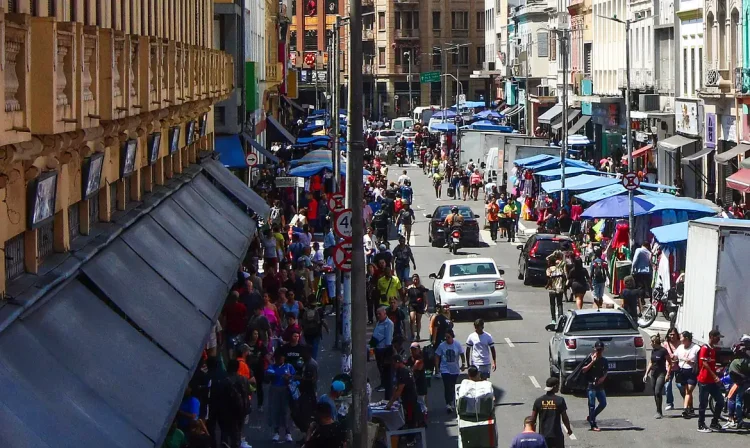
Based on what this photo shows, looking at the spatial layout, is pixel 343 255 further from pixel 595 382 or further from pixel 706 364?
pixel 706 364

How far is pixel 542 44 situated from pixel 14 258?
289 ft

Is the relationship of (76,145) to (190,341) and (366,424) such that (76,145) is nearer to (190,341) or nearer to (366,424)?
(190,341)

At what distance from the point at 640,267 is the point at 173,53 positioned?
14006 millimetres

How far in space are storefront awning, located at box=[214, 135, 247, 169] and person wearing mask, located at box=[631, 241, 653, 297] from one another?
15.1 metres

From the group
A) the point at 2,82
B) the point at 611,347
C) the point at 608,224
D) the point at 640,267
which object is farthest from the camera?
the point at 608,224

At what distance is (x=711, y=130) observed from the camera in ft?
169

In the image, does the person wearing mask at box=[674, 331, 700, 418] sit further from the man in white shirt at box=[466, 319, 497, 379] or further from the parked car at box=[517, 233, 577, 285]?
the parked car at box=[517, 233, 577, 285]

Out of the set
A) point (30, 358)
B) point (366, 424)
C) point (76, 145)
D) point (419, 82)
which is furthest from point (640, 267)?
point (419, 82)

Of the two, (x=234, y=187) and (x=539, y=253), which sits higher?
(x=234, y=187)

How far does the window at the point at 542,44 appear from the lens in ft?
325

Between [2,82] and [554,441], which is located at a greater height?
[2,82]

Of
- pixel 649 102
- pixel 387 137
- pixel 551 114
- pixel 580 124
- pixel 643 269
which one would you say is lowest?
pixel 643 269

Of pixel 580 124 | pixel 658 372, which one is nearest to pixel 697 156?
pixel 580 124

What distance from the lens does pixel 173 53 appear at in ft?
79.8
